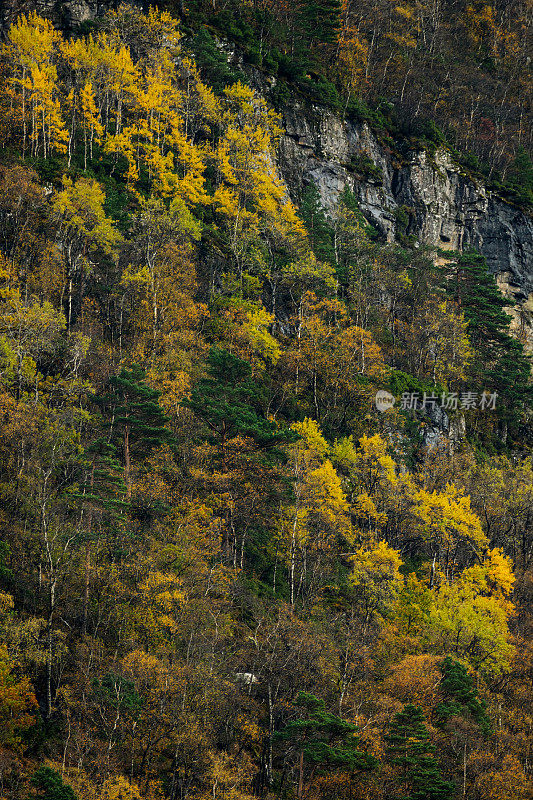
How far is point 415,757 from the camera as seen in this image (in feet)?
124

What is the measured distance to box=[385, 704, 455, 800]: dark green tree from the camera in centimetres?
3700

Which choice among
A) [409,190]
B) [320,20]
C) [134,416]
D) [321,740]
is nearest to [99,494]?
[134,416]

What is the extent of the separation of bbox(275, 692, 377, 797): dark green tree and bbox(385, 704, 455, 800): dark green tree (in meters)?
1.56

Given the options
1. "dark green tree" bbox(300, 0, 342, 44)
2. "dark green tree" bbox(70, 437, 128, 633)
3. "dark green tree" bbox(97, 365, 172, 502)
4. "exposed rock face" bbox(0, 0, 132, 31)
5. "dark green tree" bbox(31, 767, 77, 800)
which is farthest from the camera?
"dark green tree" bbox(300, 0, 342, 44)

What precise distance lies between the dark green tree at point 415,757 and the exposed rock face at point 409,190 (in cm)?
6224

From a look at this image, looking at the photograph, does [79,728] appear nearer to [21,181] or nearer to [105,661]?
→ [105,661]

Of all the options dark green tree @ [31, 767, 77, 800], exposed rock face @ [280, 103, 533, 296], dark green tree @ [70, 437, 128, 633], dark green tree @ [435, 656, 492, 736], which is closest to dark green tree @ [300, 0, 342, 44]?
exposed rock face @ [280, 103, 533, 296]

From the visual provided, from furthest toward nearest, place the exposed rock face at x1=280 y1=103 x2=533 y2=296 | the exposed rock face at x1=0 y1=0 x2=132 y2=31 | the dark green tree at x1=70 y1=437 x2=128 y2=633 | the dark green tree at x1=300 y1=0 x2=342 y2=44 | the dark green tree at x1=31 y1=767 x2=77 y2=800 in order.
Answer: the dark green tree at x1=300 y1=0 x2=342 y2=44, the exposed rock face at x1=280 y1=103 x2=533 y2=296, the exposed rock face at x1=0 y1=0 x2=132 y2=31, the dark green tree at x1=70 y1=437 x2=128 y2=633, the dark green tree at x1=31 y1=767 x2=77 y2=800

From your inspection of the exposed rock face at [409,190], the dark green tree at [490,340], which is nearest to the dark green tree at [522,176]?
the exposed rock face at [409,190]

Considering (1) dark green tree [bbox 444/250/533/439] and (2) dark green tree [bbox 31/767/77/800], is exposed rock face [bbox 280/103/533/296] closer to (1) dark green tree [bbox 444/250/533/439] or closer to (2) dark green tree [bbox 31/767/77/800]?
(1) dark green tree [bbox 444/250/533/439]

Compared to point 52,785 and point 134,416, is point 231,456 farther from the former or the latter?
point 52,785

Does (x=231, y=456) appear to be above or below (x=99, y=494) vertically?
below

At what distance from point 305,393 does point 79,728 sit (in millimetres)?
33085

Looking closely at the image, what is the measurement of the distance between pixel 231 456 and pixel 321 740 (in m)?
17.7
